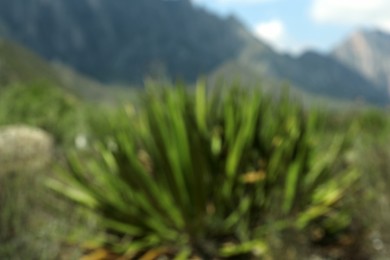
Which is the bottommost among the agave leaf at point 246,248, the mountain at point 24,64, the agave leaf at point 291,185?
the agave leaf at point 246,248

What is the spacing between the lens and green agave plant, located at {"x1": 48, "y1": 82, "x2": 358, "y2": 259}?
5445 mm

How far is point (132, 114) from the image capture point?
21.7ft

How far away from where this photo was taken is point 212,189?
18.5 ft

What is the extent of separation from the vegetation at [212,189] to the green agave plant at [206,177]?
0.01 metres

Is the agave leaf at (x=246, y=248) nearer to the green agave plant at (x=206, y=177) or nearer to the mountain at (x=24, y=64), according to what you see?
the green agave plant at (x=206, y=177)

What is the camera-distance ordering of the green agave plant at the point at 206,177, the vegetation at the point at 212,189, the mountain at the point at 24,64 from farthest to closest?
the mountain at the point at 24,64, the green agave plant at the point at 206,177, the vegetation at the point at 212,189

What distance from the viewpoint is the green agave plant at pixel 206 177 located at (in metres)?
5.45

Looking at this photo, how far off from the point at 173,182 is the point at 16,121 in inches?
387

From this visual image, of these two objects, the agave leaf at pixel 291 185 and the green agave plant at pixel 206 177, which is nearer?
the green agave plant at pixel 206 177

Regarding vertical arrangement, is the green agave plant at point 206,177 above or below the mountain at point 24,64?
below

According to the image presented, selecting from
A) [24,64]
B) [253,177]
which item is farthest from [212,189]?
[24,64]

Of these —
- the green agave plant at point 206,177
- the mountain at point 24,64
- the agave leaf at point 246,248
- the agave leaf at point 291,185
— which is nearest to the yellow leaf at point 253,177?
the green agave plant at point 206,177

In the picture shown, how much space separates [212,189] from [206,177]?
116 mm

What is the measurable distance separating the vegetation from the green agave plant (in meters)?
0.01
